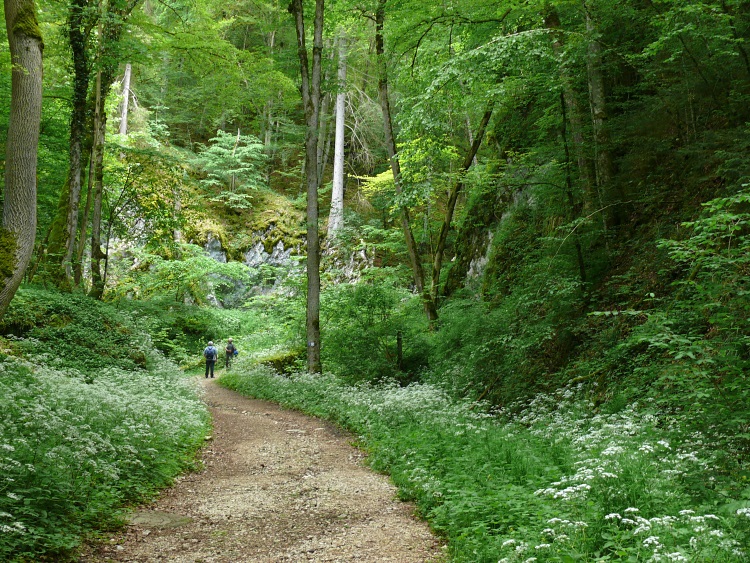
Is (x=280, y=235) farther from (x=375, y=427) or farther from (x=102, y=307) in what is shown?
(x=375, y=427)

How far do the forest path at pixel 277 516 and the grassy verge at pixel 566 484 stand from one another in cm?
38

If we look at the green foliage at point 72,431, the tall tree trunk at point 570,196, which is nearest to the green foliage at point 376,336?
the green foliage at point 72,431

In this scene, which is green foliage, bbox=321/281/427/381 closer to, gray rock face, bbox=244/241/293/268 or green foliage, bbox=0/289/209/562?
green foliage, bbox=0/289/209/562

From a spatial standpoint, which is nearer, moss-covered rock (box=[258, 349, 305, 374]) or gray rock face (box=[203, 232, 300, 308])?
moss-covered rock (box=[258, 349, 305, 374])

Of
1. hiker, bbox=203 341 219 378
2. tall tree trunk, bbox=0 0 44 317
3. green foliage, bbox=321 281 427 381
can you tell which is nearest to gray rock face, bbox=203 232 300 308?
hiker, bbox=203 341 219 378

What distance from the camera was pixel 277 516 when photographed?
537cm

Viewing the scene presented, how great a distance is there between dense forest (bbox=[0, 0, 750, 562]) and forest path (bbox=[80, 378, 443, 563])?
12.7 inches

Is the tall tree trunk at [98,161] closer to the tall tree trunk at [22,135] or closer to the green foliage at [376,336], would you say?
the green foliage at [376,336]

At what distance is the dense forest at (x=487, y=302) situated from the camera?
417 cm

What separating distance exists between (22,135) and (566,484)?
6.92m

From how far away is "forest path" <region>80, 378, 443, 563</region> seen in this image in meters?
4.41

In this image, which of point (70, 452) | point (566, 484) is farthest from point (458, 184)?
point (70, 452)

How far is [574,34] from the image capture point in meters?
9.27

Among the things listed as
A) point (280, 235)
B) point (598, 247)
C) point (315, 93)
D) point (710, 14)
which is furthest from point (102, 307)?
point (280, 235)
